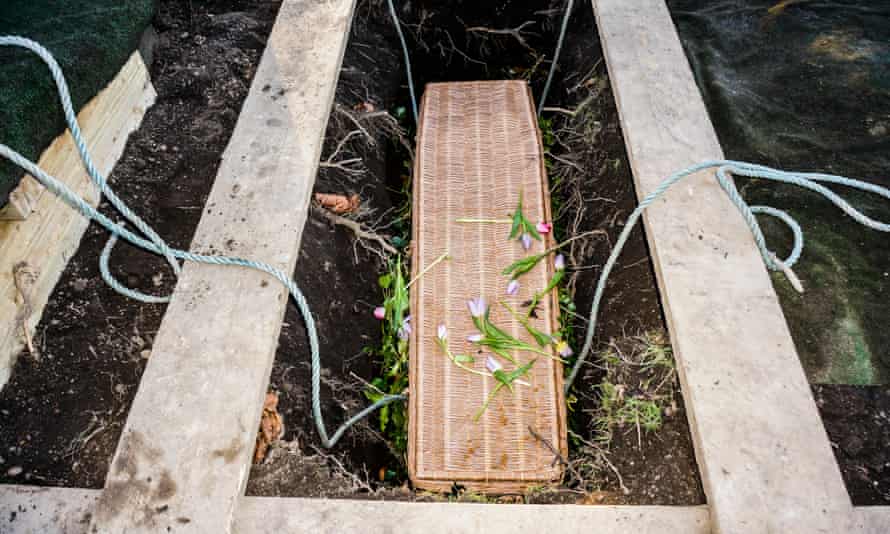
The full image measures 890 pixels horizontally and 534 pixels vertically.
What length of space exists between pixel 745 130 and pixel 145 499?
2425 millimetres

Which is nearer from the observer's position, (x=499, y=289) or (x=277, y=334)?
(x=277, y=334)

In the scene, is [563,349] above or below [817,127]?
below

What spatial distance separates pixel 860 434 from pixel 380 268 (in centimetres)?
177

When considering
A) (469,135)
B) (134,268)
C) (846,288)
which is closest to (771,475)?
(846,288)

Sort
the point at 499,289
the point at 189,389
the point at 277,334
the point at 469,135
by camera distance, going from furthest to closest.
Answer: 1. the point at 469,135
2. the point at 499,289
3. the point at 277,334
4. the point at 189,389

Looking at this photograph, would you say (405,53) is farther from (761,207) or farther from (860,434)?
(860,434)

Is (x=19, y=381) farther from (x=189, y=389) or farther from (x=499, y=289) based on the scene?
(x=499, y=289)

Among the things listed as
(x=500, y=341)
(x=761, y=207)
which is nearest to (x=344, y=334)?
(x=500, y=341)

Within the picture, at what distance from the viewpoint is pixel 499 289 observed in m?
2.12

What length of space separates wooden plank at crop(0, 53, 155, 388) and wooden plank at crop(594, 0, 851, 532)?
2001mm

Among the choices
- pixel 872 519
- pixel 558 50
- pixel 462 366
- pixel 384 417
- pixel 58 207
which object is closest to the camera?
pixel 872 519

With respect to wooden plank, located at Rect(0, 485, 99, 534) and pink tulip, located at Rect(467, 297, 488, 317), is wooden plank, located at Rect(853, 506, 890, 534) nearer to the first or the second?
pink tulip, located at Rect(467, 297, 488, 317)

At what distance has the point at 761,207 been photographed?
185 cm

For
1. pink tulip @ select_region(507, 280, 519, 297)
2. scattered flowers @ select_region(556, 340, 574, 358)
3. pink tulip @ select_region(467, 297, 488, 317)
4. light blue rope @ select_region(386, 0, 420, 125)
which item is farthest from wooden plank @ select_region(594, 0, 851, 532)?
light blue rope @ select_region(386, 0, 420, 125)
